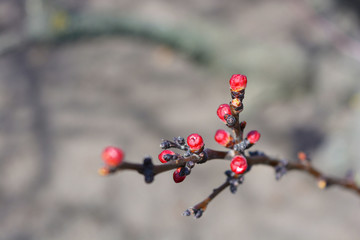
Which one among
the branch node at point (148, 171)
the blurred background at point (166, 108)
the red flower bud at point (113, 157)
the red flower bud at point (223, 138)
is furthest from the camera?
the blurred background at point (166, 108)

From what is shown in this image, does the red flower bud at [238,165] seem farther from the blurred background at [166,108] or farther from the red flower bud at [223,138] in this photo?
the blurred background at [166,108]

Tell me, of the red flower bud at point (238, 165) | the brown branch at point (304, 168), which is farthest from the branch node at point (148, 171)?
the brown branch at point (304, 168)

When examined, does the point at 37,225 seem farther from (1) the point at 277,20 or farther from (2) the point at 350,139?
(1) the point at 277,20

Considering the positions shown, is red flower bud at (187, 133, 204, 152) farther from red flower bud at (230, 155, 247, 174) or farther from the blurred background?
the blurred background

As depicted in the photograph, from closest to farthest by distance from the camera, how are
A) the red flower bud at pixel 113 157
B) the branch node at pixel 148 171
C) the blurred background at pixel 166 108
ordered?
1. the red flower bud at pixel 113 157
2. the branch node at pixel 148 171
3. the blurred background at pixel 166 108

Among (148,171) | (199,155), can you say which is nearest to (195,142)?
(199,155)

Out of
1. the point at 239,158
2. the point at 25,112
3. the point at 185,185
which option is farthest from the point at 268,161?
the point at 25,112

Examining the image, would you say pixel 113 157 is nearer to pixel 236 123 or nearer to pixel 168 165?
pixel 168 165

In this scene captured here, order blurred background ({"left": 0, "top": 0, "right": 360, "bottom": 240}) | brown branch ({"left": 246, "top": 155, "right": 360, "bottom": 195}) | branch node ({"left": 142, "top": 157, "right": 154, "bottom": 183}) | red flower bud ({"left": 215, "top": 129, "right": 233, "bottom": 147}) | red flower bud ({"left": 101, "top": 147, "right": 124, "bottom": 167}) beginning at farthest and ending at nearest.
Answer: blurred background ({"left": 0, "top": 0, "right": 360, "bottom": 240}) < brown branch ({"left": 246, "top": 155, "right": 360, "bottom": 195}) < red flower bud ({"left": 215, "top": 129, "right": 233, "bottom": 147}) < branch node ({"left": 142, "top": 157, "right": 154, "bottom": 183}) < red flower bud ({"left": 101, "top": 147, "right": 124, "bottom": 167})

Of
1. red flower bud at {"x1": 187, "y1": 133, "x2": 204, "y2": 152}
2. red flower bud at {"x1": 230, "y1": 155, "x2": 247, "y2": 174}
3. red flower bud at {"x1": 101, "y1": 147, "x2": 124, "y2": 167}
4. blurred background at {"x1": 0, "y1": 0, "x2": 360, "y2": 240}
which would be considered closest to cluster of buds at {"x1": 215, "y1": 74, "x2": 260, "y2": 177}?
red flower bud at {"x1": 230, "y1": 155, "x2": 247, "y2": 174}
